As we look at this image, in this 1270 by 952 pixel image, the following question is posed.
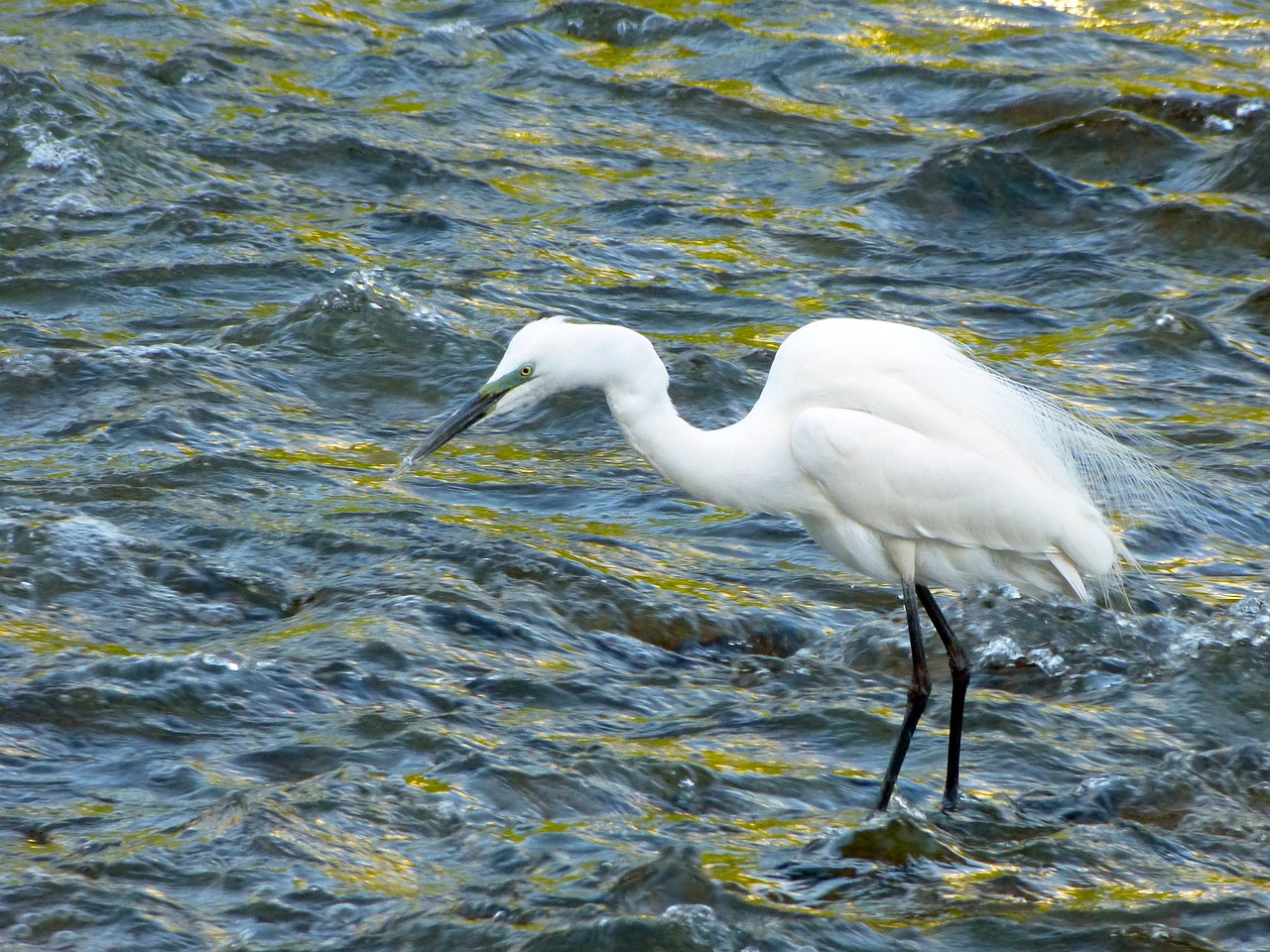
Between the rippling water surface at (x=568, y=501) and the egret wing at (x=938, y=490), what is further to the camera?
the egret wing at (x=938, y=490)

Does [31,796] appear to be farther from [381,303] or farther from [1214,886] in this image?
[381,303]

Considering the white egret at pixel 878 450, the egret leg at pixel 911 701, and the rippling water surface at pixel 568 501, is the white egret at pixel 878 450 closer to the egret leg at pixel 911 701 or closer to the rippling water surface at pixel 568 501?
the egret leg at pixel 911 701

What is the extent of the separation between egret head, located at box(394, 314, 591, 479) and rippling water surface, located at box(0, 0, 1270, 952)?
81 cm

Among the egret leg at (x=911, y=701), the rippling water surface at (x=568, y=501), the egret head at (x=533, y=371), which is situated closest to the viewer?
the rippling water surface at (x=568, y=501)

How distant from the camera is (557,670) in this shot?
4469 mm

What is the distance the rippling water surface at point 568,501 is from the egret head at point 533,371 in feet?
2.65

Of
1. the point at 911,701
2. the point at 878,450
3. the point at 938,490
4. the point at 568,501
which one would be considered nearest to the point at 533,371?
the point at 878,450

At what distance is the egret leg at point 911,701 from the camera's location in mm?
3979

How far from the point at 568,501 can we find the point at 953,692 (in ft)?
6.12

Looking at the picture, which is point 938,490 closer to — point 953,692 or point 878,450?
point 878,450

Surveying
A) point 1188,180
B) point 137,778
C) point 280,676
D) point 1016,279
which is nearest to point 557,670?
point 280,676

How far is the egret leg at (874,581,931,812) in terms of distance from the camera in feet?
13.1

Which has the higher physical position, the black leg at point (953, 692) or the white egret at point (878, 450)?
the white egret at point (878, 450)

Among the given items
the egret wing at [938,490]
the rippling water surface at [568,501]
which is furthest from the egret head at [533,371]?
the rippling water surface at [568,501]
